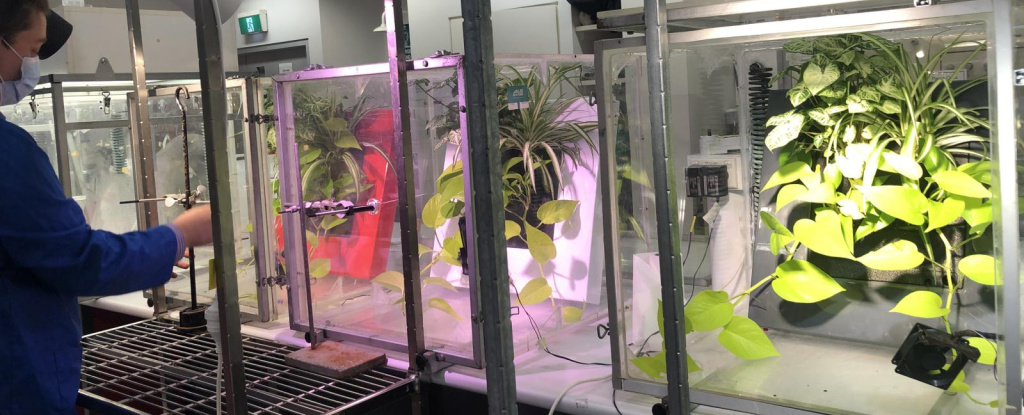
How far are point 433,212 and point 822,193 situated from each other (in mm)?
914

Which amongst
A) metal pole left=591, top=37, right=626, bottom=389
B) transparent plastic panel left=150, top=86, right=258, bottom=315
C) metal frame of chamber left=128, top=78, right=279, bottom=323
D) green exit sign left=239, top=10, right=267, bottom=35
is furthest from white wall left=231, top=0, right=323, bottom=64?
metal pole left=591, top=37, right=626, bottom=389

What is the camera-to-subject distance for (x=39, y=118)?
3006 mm

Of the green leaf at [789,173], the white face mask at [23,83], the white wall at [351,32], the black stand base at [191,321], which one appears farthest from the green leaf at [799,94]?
the white wall at [351,32]

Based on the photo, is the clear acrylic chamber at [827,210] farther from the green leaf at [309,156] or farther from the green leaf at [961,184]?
the green leaf at [309,156]

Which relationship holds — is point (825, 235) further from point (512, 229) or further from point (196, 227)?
point (196, 227)

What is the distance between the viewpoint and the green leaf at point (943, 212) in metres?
1.52

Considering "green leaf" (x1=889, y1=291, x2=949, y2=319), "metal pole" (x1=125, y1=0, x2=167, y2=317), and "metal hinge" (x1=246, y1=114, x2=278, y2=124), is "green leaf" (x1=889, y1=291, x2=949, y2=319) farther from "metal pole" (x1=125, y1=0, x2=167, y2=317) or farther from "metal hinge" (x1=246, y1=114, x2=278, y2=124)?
"metal pole" (x1=125, y1=0, x2=167, y2=317)

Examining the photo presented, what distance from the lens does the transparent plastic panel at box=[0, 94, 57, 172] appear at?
Result: 297 cm

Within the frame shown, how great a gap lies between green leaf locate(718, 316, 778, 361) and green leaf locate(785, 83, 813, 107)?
44cm

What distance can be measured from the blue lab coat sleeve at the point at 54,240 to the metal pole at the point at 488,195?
0.58 meters

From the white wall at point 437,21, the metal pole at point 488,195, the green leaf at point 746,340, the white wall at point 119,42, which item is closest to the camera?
the metal pole at point 488,195

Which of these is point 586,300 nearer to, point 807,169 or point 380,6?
point 807,169

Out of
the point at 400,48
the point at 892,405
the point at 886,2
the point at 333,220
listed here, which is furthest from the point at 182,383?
the point at 886,2

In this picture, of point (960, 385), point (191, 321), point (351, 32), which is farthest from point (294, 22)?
point (960, 385)
